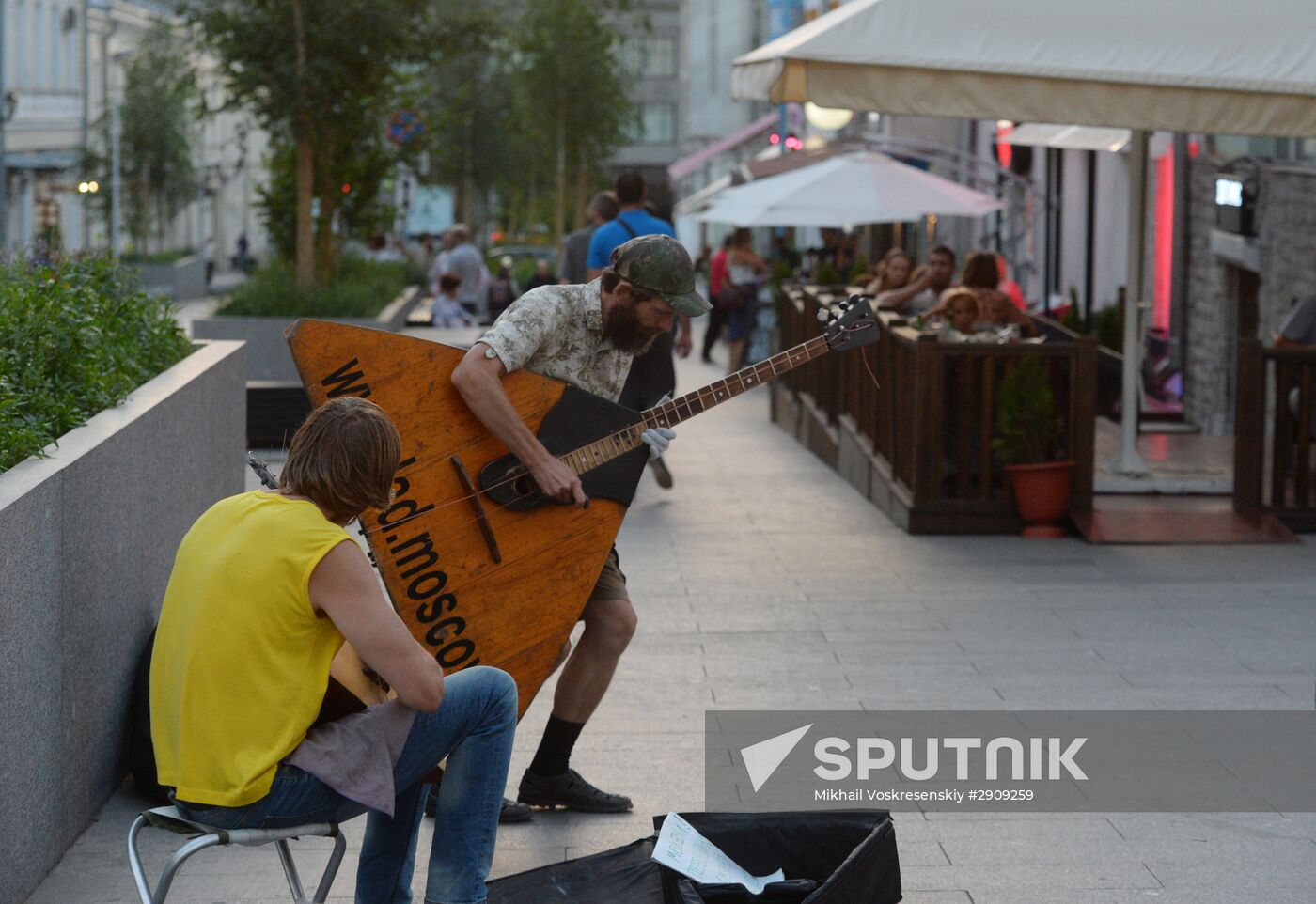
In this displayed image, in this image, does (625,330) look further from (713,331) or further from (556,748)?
(713,331)

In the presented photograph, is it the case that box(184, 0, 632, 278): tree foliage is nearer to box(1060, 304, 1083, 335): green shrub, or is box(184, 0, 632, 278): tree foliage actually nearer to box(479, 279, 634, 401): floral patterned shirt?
box(1060, 304, 1083, 335): green shrub

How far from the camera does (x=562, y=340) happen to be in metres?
5.41

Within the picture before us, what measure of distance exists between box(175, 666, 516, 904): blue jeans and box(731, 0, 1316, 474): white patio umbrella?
566 centimetres

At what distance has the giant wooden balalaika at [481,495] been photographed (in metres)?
5.29

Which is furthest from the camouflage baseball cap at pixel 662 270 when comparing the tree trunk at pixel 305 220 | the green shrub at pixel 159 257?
the green shrub at pixel 159 257

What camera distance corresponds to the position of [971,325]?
447 inches

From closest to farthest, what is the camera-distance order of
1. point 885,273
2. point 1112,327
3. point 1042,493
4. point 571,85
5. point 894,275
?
point 1042,493 → point 1112,327 → point 894,275 → point 885,273 → point 571,85

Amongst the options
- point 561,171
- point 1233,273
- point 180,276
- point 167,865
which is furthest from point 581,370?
point 180,276

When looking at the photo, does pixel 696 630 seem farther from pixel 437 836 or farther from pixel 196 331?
pixel 196 331

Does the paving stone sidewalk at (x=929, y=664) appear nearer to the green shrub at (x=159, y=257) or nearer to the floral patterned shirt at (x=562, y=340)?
the floral patterned shirt at (x=562, y=340)

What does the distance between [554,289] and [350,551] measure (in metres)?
1.73

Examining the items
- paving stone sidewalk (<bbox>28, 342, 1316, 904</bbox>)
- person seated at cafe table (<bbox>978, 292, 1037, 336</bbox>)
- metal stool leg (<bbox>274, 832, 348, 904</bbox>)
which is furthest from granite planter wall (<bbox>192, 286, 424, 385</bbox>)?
metal stool leg (<bbox>274, 832, 348, 904</bbox>)

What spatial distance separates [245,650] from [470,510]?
157 centimetres

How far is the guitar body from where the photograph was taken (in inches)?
208
